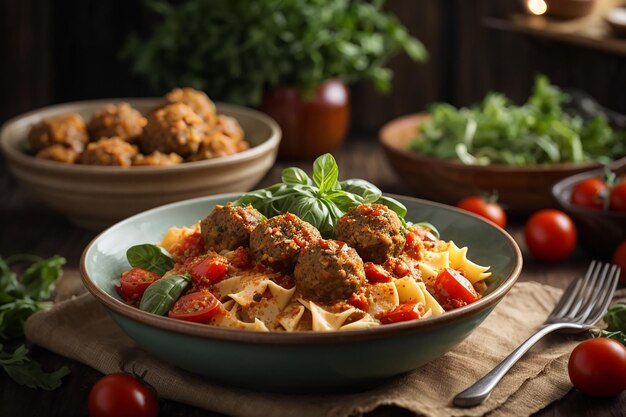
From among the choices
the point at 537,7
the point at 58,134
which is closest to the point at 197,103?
the point at 58,134

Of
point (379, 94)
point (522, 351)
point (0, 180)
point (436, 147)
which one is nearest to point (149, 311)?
point (522, 351)

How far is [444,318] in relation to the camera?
369 cm

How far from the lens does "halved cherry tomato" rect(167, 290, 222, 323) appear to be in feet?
13.0

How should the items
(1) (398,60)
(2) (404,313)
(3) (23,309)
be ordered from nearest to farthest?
(2) (404,313)
(3) (23,309)
(1) (398,60)

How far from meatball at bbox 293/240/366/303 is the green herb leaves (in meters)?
4.49

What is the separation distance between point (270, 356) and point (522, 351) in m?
1.35

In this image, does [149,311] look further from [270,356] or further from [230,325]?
[270,356]

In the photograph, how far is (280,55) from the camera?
27.3 ft

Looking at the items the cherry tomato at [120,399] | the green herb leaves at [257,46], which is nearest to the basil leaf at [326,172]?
the cherry tomato at [120,399]

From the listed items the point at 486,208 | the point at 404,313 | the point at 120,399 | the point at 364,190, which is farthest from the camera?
the point at 486,208

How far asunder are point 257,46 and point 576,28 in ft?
9.96

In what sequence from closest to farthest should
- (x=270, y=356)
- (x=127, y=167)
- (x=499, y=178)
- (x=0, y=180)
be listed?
1. (x=270, y=356)
2. (x=127, y=167)
3. (x=499, y=178)
4. (x=0, y=180)

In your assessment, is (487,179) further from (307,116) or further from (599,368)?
(599,368)

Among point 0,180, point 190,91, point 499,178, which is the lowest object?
point 0,180
